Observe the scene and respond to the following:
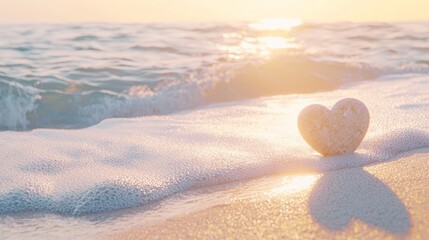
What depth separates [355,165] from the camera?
325cm

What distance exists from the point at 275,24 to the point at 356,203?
1147cm

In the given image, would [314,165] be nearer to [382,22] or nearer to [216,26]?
[216,26]

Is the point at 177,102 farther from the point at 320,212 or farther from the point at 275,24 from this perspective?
the point at 275,24

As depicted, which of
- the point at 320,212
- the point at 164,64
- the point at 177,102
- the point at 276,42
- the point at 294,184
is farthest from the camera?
the point at 276,42

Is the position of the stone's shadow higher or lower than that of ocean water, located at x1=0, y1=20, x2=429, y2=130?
lower

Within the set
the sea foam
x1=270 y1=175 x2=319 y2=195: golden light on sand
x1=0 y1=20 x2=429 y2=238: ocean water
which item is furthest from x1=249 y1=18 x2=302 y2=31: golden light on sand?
x1=270 y1=175 x2=319 y2=195: golden light on sand

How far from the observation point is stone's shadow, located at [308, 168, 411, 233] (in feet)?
7.50

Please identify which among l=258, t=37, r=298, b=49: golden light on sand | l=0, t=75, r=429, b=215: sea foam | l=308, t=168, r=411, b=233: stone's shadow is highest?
l=258, t=37, r=298, b=49: golden light on sand

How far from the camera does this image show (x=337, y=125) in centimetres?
339

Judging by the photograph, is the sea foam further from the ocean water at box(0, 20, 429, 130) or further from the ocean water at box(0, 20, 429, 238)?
the ocean water at box(0, 20, 429, 130)

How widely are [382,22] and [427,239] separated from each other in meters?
12.6

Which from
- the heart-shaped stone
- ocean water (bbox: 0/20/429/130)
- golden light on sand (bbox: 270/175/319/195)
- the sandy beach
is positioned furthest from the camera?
ocean water (bbox: 0/20/429/130)

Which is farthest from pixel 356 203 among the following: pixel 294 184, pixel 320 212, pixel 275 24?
pixel 275 24

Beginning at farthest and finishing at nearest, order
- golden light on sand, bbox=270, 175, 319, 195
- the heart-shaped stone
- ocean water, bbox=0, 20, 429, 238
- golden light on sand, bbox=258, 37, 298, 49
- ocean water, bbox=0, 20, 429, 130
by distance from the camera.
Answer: golden light on sand, bbox=258, 37, 298, 49, ocean water, bbox=0, 20, 429, 130, the heart-shaped stone, ocean water, bbox=0, 20, 429, 238, golden light on sand, bbox=270, 175, 319, 195
